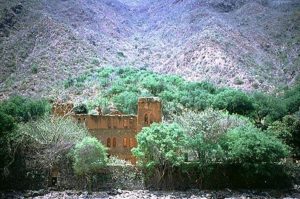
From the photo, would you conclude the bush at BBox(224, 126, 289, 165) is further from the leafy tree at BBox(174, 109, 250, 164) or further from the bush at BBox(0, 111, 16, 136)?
the bush at BBox(0, 111, 16, 136)

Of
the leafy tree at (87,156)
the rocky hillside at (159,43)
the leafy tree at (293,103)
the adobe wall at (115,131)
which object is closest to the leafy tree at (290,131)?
the leafy tree at (293,103)

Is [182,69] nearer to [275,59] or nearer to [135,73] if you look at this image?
[135,73]

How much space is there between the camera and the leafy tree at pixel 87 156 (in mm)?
45031

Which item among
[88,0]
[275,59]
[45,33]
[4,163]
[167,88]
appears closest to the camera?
[4,163]

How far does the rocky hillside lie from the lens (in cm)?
8756

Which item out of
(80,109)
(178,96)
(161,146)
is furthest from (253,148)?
(178,96)

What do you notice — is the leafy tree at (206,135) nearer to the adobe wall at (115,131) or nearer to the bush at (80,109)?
the adobe wall at (115,131)

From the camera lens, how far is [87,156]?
45.0m

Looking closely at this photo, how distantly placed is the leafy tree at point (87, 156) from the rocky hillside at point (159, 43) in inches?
1515

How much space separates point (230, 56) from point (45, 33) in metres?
40.9

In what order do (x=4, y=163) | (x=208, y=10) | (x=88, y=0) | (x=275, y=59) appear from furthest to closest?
(x=88, y=0) → (x=208, y=10) → (x=275, y=59) → (x=4, y=163)

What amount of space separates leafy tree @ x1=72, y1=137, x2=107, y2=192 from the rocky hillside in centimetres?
3847

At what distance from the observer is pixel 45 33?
324 feet

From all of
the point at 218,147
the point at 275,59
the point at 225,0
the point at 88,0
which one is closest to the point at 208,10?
the point at 225,0
